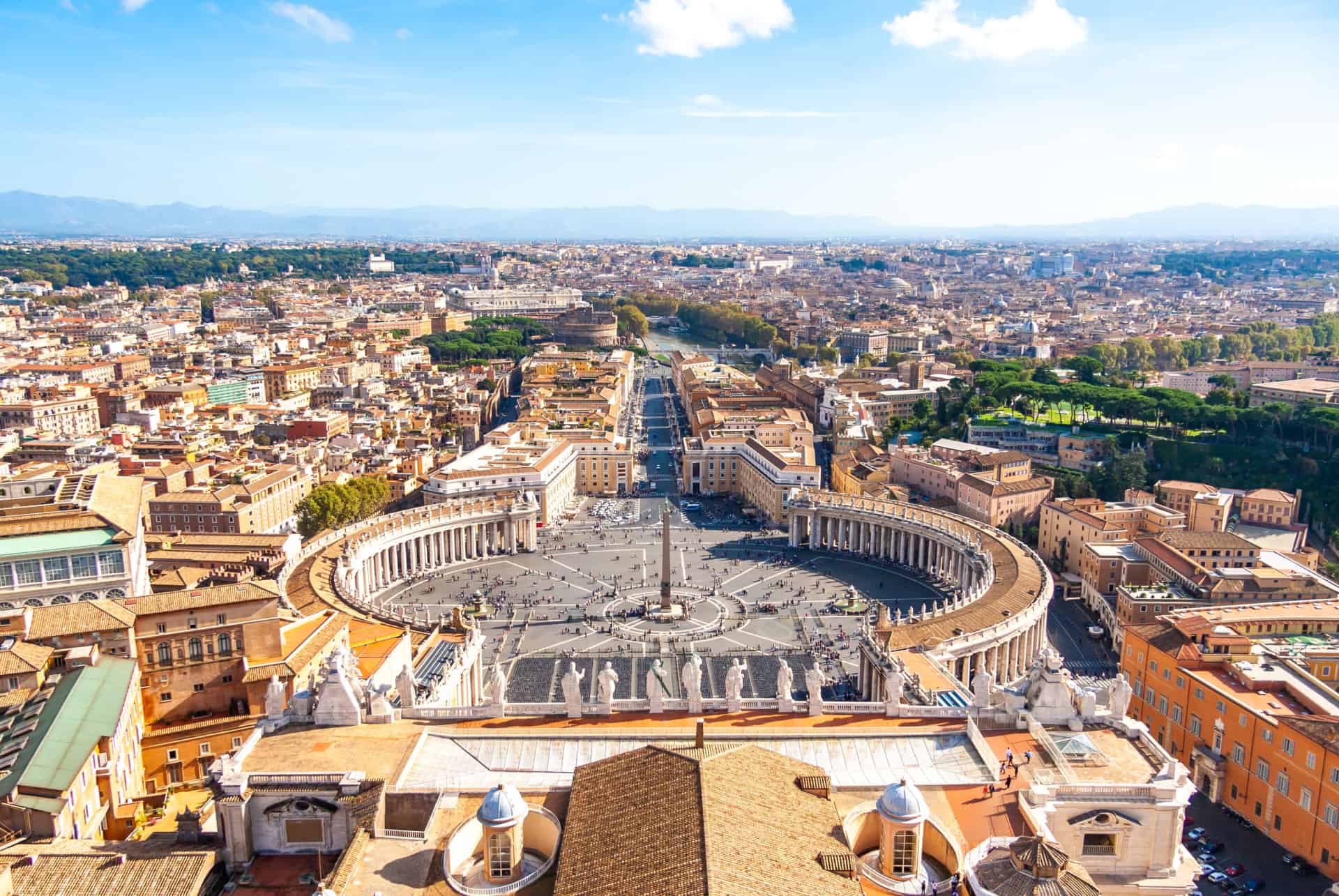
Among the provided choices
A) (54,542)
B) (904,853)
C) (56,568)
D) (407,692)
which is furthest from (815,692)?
(54,542)

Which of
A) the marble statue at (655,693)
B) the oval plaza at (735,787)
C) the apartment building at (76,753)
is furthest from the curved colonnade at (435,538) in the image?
the marble statue at (655,693)

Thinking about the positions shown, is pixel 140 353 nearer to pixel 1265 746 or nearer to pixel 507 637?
pixel 507 637

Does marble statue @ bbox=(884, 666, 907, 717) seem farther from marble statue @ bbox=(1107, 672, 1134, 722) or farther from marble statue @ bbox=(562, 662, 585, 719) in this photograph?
marble statue @ bbox=(562, 662, 585, 719)

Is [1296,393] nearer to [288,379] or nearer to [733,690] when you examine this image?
[733,690]

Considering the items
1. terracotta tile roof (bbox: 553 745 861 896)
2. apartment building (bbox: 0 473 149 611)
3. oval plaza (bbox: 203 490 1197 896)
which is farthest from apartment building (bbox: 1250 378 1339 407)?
apartment building (bbox: 0 473 149 611)

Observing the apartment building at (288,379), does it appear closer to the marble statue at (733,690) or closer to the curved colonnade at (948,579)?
the curved colonnade at (948,579)

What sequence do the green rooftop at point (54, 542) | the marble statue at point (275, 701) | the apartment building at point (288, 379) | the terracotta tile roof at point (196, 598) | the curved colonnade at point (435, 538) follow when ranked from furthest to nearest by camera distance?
the apartment building at point (288, 379), the curved colonnade at point (435, 538), the green rooftop at point (54, 542), the terracotta tile roof at point (196, 598), the marble statue at point (275, 701)

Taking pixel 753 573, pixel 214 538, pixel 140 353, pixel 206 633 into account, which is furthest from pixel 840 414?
pixel 140 353
